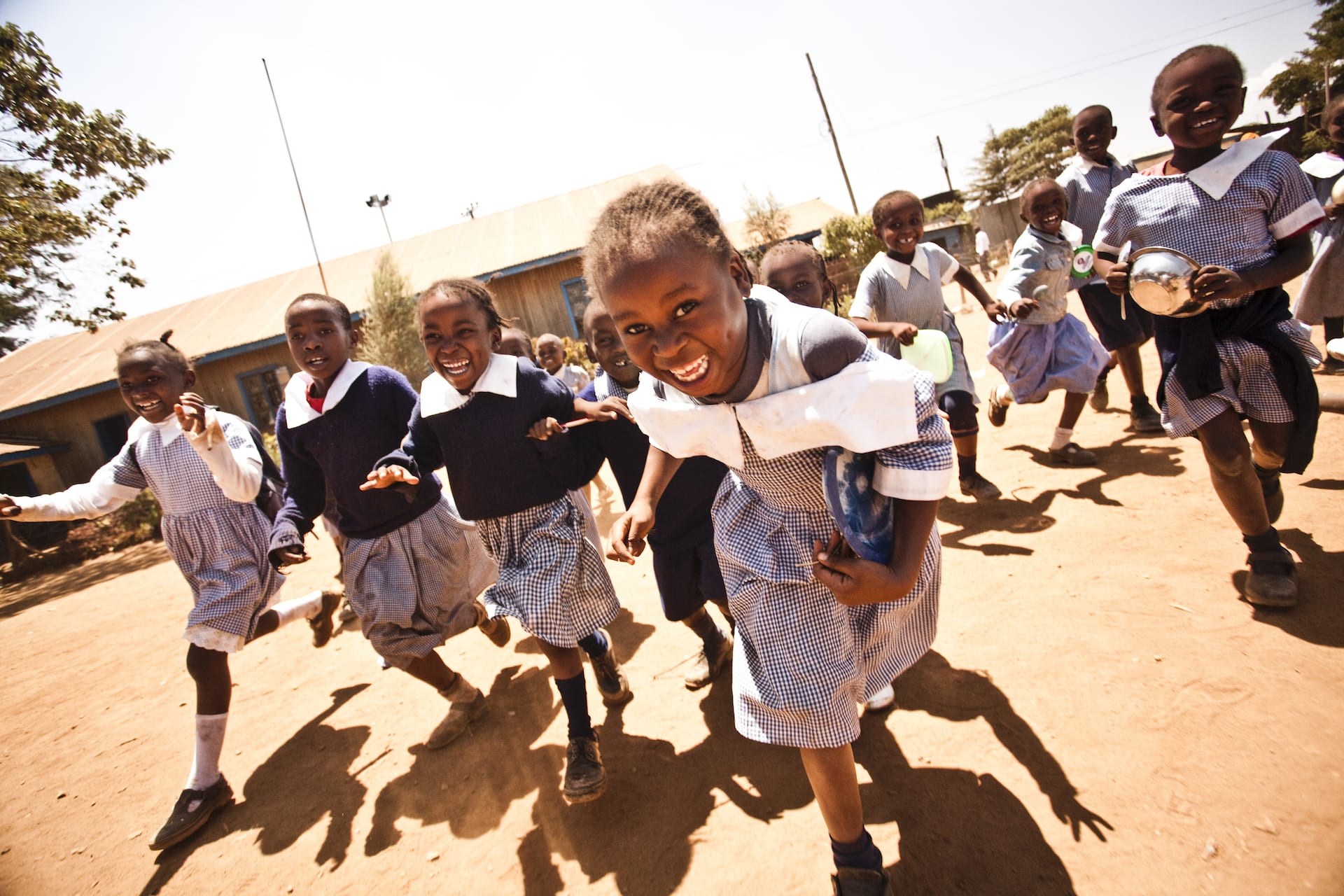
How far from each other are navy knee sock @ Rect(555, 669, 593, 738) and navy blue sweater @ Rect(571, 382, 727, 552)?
61 cm

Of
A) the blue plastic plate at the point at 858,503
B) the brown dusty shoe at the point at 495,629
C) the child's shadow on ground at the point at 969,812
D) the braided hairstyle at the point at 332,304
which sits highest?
the braided hairstyle at the point at 332,304

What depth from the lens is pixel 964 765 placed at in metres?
2.04

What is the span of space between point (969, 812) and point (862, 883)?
510 millimetres

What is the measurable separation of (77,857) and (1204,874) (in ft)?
13.7

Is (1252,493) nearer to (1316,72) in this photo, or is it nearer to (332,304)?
(332,304)

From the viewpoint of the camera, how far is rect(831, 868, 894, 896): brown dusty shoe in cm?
155

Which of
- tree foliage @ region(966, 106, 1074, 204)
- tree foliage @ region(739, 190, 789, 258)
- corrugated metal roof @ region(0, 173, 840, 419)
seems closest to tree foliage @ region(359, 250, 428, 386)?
corrugated metal roof @ region(0, 173, 840, 419)

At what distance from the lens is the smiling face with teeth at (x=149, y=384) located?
2885 mm

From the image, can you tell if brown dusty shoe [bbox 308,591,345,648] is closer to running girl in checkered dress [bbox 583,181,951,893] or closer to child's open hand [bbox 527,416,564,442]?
child's open hand [bbox 527,416,564,442]

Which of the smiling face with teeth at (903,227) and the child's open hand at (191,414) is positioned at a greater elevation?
the smiling face with teeth at (903,227)

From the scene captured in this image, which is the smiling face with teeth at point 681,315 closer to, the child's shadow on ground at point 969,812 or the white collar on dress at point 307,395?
the child's shadow on ground at point 969,812

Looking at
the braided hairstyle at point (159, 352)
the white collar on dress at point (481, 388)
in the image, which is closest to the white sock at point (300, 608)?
the braided hairstyle at point (159, 352)

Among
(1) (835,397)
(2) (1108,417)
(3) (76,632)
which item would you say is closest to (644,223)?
(1) (835,397)

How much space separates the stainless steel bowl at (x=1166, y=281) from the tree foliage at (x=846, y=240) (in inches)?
728
